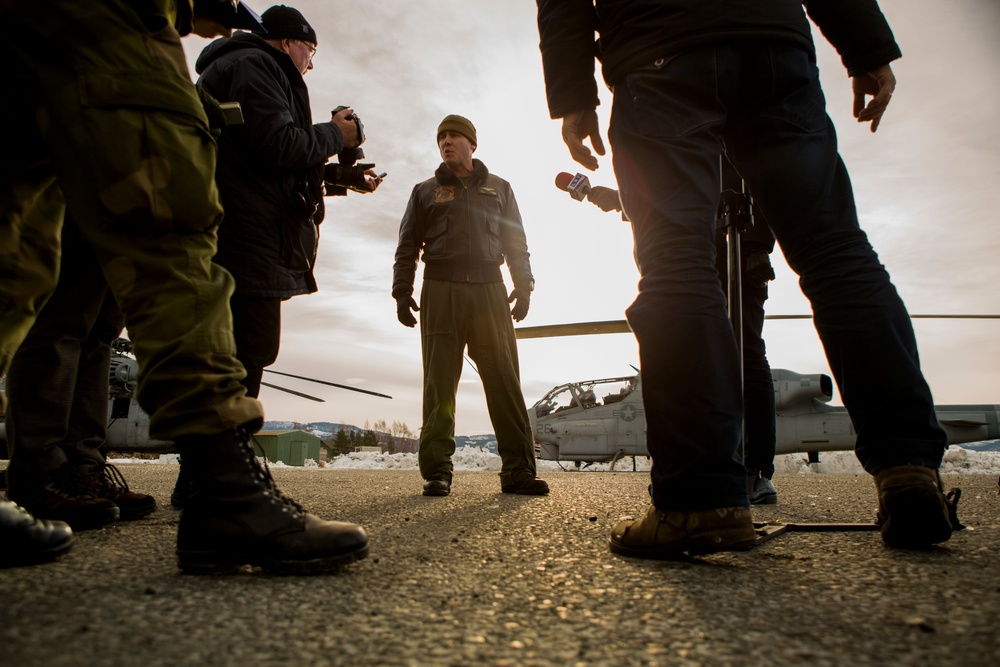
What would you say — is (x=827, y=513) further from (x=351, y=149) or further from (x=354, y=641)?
(x=351, y=149)

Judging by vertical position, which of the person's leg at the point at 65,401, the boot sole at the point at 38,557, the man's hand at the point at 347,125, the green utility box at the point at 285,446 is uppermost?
the man's hand at the point at 347,125

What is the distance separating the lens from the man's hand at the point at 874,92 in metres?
1.55

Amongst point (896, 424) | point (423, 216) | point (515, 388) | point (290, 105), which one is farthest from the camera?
point (423, 216)

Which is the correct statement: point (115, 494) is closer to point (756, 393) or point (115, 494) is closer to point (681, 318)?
point (681, 318)

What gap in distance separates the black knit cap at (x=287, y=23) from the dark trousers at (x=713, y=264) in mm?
1753

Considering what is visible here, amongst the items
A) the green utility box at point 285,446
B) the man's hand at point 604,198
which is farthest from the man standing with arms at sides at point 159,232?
the green utility box at point 285,446

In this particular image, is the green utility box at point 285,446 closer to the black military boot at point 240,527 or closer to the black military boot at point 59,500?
the black military boot at point 59,500

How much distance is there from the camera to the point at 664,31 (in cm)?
141

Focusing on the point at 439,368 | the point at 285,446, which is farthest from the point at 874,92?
the point at 285,446

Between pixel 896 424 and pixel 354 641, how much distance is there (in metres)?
1.25

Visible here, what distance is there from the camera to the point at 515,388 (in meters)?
3.40

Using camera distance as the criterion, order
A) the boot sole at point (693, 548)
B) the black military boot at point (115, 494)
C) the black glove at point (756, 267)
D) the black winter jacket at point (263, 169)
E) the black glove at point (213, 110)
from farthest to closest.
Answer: the black glove at point (756, 267) < the black winter jacket at point (263, 169) < the black military boot at point (115, 494) < the black glove at point (213, 110) < the boot sole at point (693, 548)

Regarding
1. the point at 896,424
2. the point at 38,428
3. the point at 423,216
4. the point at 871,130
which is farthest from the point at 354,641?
the point at 423,216

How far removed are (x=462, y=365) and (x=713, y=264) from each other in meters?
2.24
